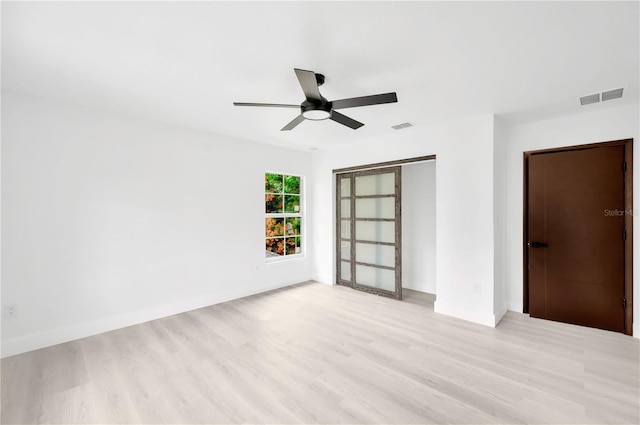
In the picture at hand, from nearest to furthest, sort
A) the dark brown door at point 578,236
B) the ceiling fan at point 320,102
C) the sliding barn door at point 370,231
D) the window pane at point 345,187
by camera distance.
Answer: the ceiling fan at point 320,102
the dark brown door at point 578,236
the sliding barn door at point 370,231
the window pane at point 345,187

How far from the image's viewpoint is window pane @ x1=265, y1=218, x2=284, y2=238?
16.4 ft

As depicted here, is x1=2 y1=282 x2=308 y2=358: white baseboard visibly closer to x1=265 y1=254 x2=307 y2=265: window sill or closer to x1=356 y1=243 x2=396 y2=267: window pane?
x1=265 y1=254 x2=307 y2=265: window sill

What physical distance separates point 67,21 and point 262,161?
3.07m

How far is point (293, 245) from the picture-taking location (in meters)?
5.35

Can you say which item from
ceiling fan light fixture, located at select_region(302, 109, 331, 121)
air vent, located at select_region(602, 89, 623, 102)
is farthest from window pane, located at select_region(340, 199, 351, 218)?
air vent, located at select_region(602, 89, 623, 102)

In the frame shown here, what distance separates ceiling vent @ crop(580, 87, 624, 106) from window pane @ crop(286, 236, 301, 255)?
14.3ft

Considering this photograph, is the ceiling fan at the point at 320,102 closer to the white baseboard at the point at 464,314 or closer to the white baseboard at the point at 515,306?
the white baseboard at the point at 464,314

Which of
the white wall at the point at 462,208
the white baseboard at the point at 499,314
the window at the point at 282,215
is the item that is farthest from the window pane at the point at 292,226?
the white baseboard at the point at 499,314

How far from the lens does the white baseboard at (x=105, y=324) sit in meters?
2.74

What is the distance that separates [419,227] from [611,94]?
2.79 meters

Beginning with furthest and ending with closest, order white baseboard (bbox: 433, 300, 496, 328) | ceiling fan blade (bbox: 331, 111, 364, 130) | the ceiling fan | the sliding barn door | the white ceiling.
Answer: the sliding barn door
white baseboard (bbox: 433, 300, 496, 328)
ceiling fan blade (bbox: 331, 111, 364, 130)
the ceiling fan
the white ceiling

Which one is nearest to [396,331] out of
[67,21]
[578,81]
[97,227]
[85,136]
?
[578,81]

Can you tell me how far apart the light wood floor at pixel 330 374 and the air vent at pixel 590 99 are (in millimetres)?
2488

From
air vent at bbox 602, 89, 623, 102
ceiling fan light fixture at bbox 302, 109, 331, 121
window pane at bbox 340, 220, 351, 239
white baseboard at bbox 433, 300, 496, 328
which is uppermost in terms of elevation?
air vent at bbox 602, 89, 623, 102
